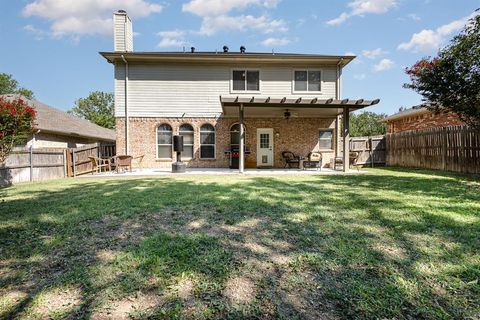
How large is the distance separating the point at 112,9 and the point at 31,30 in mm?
16655

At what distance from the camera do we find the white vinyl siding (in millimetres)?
14305

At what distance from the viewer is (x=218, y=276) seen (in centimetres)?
234

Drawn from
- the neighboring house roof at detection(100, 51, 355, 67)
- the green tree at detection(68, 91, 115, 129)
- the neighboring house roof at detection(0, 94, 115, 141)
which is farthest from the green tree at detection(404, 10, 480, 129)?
the green tree at detection(68, 91, 115, 129)

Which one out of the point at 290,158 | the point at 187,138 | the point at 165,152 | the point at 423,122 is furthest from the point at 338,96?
the point at 423,122

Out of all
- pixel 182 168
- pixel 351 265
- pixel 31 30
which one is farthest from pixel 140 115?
pixel 31 30

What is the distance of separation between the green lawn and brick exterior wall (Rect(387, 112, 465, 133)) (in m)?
16.2

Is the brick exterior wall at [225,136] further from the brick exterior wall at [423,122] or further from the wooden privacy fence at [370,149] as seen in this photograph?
the brick exterior wall at [423,122]

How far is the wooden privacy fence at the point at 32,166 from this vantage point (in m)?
9.48

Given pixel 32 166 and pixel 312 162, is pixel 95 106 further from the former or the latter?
pixel 312 162

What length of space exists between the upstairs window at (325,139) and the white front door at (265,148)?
109 inches

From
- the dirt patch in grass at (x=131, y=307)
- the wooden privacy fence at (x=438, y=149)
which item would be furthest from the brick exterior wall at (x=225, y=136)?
the dirt patch in grass at (x=131, y=307)

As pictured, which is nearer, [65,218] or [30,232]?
[30,232]

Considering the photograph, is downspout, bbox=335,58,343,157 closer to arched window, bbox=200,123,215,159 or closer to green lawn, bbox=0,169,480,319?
arched window, bbox=200,123,215,159

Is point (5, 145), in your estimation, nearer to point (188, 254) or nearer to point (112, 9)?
point (188, 254)
